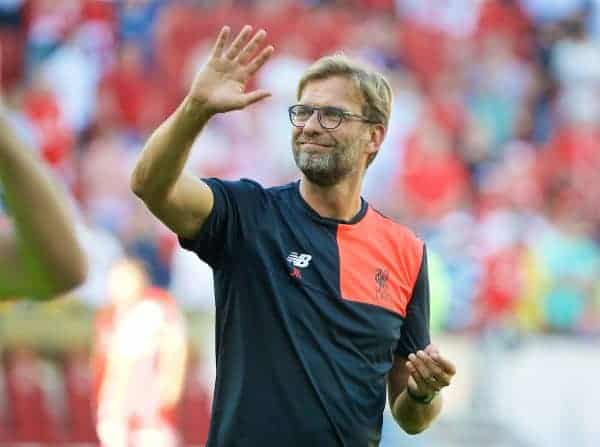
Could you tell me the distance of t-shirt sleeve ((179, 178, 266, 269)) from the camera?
3975 millimetres

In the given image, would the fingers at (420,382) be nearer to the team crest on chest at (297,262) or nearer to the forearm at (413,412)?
the forearm at (413,412)

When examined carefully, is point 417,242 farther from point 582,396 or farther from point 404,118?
point 404,118

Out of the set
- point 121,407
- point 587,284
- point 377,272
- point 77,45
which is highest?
point 77,45

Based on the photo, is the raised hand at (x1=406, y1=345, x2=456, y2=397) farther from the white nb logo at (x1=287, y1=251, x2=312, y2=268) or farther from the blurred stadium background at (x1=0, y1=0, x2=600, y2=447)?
the blurred stadium background at (x1=0, y1=0, x2=600, y2=447)

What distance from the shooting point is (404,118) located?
46.8 ft

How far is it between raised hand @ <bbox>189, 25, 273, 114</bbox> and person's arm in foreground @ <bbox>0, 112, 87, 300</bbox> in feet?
5.59

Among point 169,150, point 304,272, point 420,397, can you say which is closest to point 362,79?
point 304,272

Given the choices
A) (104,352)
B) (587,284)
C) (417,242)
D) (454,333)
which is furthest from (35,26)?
(417,242)

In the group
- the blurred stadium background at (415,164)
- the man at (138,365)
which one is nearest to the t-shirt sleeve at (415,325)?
the blurred stadium background at (415,164)

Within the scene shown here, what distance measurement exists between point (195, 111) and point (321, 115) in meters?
0.70

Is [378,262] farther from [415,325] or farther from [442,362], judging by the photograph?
[442,362]

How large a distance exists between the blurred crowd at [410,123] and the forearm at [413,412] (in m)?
7.18

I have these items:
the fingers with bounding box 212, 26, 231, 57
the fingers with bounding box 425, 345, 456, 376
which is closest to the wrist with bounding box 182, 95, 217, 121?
the fingers with bounding box 212, 26, 231, 57

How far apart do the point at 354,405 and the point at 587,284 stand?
9.85m
